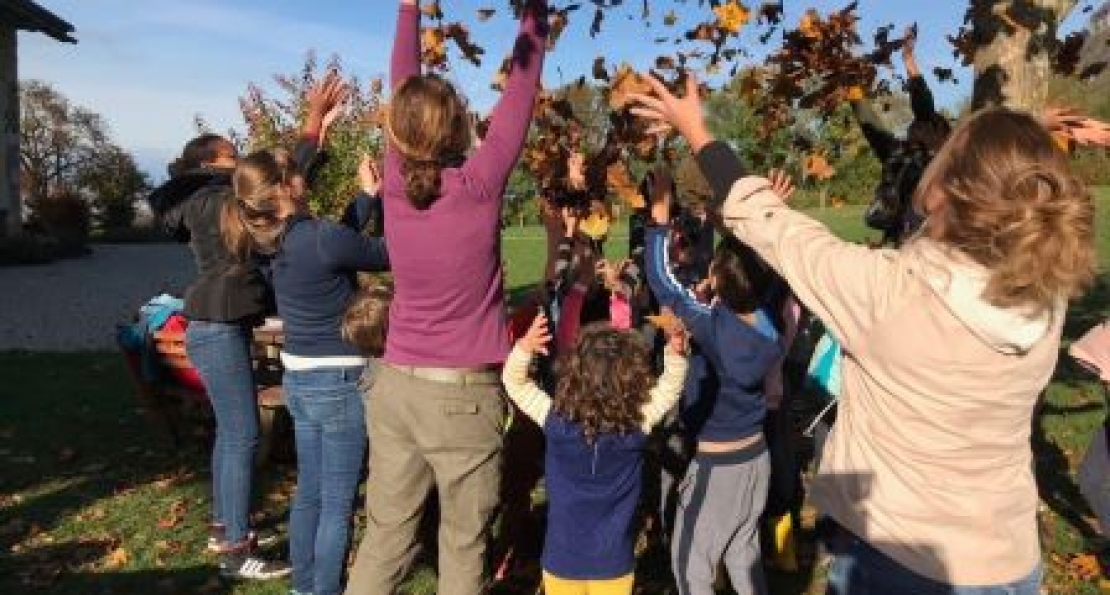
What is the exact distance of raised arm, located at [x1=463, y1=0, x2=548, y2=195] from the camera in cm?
287

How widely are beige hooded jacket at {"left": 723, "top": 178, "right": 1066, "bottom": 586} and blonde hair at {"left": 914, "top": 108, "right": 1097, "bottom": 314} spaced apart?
4 centimetres

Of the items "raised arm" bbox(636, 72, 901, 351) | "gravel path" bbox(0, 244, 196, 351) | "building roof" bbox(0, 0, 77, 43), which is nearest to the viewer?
"raised arm" bbox(636, 72, 901, 351)

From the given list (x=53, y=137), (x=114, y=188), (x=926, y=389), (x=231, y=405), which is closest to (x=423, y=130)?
(x=926, y=389)

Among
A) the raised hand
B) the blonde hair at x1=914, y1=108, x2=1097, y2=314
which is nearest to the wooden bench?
the raised hand

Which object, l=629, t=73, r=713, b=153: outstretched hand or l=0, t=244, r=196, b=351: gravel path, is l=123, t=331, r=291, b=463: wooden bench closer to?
l=0, t=244, r=196, b=351: gravel path

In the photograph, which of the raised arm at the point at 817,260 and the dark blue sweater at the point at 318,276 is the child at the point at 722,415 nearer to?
the dark blue sweater at the point at 318,276

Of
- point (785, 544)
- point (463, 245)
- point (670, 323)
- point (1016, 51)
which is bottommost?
point (785, 544)

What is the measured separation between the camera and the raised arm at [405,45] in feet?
10.5

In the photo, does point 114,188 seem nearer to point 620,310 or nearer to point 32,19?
point 32,19

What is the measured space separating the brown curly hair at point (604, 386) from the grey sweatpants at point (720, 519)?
1.70 feet

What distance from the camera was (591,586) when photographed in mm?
3377

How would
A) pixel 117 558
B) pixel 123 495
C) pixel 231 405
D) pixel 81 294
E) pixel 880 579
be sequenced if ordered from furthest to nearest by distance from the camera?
1. pixel 81 294
2. pixel 123 495
3. pixel 117 558
4. pixel 231 405
5. pixel 880 579

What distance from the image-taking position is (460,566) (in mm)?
3170

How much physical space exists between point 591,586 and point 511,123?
160 cm
